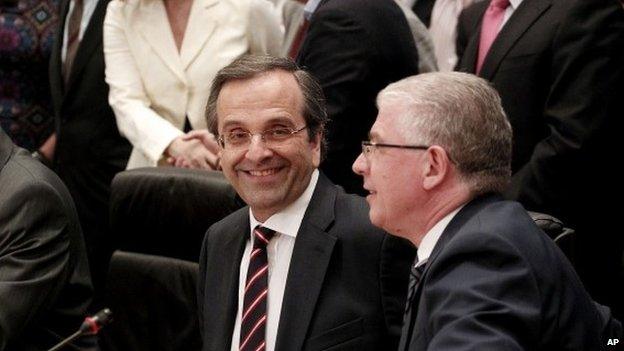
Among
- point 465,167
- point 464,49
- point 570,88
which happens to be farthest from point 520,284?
point 464,49

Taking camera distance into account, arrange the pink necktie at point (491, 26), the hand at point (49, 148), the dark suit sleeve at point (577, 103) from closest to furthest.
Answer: the dark suit sleeve at point (577, 103), the pink necktie at point (491, 26), the hand at point (49, 148)

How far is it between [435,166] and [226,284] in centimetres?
71

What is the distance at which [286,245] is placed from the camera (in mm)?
2766

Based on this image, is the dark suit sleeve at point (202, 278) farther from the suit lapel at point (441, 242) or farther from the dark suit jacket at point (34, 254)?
the suit lapel at point (441, 242)

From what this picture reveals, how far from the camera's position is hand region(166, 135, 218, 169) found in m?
3.72

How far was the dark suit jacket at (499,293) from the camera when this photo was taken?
2.01 metres

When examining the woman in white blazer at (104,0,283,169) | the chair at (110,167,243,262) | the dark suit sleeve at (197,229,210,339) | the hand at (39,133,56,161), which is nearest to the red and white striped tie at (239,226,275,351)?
the dark suit sleeve at (197,229,210,339)

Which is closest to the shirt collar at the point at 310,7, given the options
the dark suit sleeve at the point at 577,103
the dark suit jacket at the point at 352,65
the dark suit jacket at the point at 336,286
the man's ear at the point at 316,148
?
the dark suit jacket at the point at 352,65

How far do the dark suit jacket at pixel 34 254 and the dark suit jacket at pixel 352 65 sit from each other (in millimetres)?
789

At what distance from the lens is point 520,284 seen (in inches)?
81.1

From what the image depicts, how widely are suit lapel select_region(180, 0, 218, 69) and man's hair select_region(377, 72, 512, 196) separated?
1.65m

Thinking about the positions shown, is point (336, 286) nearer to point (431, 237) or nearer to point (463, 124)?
point (431, 237)

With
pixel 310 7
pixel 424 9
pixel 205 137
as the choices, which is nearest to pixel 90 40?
pixel 205 137

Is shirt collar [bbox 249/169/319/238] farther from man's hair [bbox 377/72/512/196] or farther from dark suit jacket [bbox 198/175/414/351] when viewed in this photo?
man's hair [bbox 377/72/512/196]
